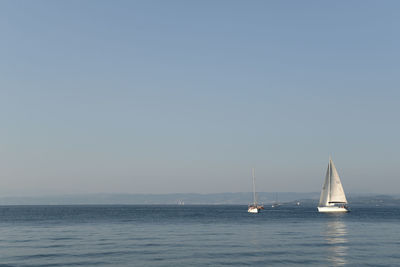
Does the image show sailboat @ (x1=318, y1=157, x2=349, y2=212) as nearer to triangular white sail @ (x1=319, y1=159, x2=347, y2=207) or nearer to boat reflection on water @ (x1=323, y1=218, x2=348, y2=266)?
triangular white sail @ (x1=319, y1=159, x2=347, y2=207)

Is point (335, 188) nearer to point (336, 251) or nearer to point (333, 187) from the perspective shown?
point (333, 187)

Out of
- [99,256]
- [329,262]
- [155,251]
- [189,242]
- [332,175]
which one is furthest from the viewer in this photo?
[332,175]

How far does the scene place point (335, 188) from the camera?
17062 cm

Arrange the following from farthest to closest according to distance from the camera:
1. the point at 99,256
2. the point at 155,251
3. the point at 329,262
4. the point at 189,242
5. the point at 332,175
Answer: the point at 332,175 < the point at 189,242 < the point at 155,251 < the point at 99,256 < the point at 329,262

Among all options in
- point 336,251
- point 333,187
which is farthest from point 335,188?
point 336,251

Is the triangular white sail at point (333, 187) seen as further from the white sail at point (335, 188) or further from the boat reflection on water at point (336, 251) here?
the boat reflection on water at point (336, 251)

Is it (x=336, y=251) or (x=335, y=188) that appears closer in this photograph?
(x=336, y=251)

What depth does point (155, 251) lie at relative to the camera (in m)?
53.6

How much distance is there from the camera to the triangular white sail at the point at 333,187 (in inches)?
6718

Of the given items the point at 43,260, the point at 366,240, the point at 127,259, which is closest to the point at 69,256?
the point at 43,260

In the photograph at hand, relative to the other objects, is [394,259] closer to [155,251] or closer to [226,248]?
[226,248]

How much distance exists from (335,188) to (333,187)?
0.87 m

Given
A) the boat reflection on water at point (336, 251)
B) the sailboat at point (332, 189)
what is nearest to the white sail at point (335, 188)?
the sailboat at point (332, 189)

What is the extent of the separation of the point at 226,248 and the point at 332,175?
12502 cm
